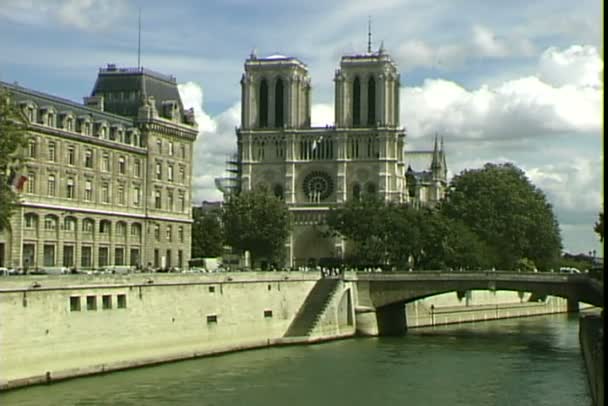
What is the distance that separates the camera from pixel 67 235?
89.9 metres

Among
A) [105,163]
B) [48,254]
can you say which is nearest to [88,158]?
[105,163]

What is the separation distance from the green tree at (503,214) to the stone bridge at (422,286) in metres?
41.4

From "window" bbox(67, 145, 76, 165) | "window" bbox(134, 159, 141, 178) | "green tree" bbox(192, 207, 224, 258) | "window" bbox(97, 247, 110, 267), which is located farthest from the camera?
"green tree" bbox(192, 207, 224, 258)

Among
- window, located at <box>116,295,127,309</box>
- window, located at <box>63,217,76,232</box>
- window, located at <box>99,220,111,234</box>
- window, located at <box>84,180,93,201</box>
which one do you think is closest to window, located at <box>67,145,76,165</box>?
window, located at <box>84,180,93,201</box>

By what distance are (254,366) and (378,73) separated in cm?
10784

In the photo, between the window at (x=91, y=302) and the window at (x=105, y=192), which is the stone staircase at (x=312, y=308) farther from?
the window at (x=91, y=302)

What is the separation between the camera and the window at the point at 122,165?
9656 cm

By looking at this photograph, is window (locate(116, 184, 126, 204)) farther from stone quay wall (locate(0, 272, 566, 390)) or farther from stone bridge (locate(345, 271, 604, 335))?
stone bridge (locate(345, 271, 604, 335))

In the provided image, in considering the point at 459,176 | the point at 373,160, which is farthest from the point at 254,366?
the point at 373,160

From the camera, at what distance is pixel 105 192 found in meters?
94.6

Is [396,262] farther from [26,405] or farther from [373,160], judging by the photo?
[26,405]

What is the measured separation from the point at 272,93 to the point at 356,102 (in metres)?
12.7

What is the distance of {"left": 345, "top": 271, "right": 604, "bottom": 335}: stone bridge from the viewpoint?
85.0 metres

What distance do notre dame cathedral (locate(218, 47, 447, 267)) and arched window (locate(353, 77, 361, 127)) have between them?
0.14 meters
